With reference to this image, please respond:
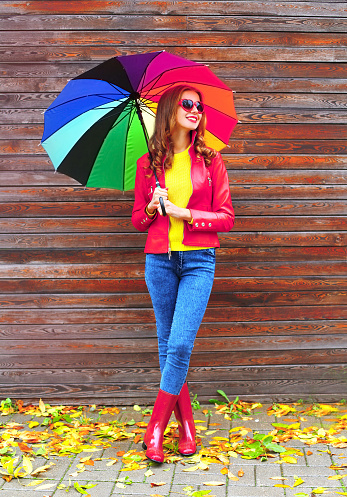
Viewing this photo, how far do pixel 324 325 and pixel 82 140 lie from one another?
2.22 m

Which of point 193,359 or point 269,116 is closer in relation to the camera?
point 269,116

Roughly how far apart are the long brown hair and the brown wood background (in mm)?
849

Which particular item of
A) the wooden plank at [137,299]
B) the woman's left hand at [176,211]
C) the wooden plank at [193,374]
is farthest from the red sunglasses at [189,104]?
the wooden plank at [193,374]

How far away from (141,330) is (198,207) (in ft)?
4.15

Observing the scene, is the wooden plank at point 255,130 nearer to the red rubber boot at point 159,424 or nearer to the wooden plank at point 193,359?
the wooden plank at point 193,359


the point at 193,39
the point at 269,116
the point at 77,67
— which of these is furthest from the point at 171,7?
the point at 269,116

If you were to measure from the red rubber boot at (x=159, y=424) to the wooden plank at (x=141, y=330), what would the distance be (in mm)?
933

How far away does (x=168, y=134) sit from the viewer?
2.87 metres

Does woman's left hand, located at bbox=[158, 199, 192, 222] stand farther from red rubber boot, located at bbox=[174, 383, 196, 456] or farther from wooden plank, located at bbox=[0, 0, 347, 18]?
wooden plank, located at bbox=[0, 0, 347, 18]

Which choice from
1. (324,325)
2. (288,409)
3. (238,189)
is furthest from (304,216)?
(288,409)

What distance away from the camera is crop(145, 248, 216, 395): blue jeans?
2.86m

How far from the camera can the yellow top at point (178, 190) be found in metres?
2.89

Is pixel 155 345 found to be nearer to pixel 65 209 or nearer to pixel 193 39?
pixel 65 209

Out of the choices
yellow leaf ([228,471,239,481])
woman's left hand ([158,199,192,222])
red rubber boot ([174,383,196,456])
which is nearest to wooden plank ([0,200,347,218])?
woman's left hand ([158,199,192,222])
